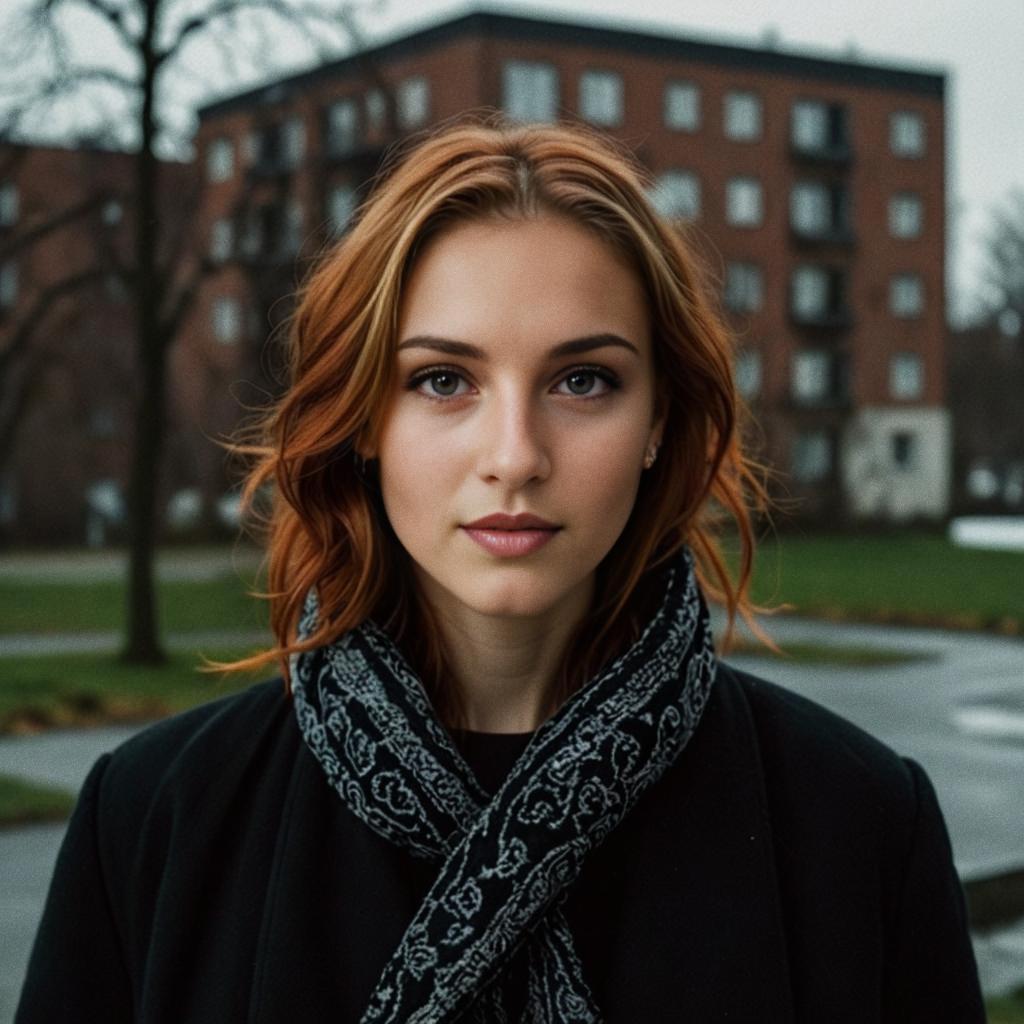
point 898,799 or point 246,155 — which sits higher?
point 246,155

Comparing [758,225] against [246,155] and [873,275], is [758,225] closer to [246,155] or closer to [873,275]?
[873,275]

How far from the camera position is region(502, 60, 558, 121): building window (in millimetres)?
46281

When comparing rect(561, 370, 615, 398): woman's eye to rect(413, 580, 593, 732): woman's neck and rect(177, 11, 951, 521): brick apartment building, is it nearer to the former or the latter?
rect(413, 580, 593, 732): woman's neck

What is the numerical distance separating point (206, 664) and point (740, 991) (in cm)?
116

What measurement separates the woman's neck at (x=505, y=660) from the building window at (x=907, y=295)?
55.0 metres

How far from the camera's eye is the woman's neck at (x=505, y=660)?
2.15m

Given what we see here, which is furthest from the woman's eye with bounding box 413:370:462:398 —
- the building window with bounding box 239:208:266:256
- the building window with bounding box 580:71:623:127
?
the building window with bounding box 580:71:623:127

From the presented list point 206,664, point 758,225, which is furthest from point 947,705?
point 758,225

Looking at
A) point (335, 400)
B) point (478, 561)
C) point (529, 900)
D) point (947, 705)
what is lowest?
point (947, 705)

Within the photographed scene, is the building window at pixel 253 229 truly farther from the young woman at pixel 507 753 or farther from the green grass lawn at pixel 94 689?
the young woman at pixel 507 753

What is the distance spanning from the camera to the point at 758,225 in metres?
53.2

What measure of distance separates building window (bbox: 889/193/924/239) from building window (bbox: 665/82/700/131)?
8079mm

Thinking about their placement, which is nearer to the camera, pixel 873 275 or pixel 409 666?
pixel 409 666

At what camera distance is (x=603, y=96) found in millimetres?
49219
